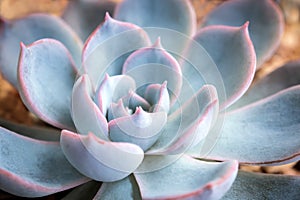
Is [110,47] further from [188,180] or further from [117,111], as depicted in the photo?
[188,180]

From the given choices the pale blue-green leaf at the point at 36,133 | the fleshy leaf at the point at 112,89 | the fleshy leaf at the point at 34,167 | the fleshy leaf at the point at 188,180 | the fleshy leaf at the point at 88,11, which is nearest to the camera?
the fleshy leaf at the point at 188,180

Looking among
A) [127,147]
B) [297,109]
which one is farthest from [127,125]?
[297,109]

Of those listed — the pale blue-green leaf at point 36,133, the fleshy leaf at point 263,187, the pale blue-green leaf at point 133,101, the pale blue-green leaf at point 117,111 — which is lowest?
the pale blue-green leaf at point 36,133

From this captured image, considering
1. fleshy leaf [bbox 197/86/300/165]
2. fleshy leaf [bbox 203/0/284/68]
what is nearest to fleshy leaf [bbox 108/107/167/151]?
fleshy leaf [bbox 197/86/300/165]

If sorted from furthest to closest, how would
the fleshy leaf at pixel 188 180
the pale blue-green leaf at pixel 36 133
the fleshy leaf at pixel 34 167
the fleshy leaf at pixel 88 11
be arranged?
the fleshy leaf at pixel 88 11, the pale blue-green leaf at pixel 36 133, the fleshy leaf at pixel 34 167, the fleshy leaf at pixel 188 180

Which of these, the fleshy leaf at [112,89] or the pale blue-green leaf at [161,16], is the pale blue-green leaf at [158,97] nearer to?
the fleshy leaf at [112,89]

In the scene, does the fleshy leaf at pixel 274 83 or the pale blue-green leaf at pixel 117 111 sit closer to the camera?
the pale blue-green leaf at pixel 117 111

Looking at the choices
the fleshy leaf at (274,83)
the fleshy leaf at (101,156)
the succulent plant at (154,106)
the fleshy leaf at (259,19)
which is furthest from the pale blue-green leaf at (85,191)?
the fleshy leaf at (259,19)

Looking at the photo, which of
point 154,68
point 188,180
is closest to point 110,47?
point 154,68
